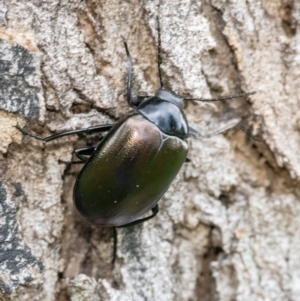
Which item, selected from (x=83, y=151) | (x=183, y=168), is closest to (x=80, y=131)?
(x=83, y=151)

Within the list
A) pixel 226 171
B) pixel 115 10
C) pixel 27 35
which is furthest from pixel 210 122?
pixel 27 35

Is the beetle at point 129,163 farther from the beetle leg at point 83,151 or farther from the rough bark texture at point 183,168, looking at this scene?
the rough bark texture at point 183,168

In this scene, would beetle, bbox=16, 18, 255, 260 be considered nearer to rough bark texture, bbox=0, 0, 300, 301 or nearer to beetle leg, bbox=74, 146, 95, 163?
beetle leg, bbox=74, 146, 95, 163

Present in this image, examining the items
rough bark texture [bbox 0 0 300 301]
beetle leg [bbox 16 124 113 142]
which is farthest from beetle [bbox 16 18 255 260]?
rough bark texture [bbox 0 0 300 301]

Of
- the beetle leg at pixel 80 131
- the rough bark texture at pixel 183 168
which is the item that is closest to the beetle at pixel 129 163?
the beetle leg at pixel 80 131

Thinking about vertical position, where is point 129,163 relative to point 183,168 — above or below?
above

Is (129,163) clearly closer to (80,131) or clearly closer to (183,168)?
(80,131)
